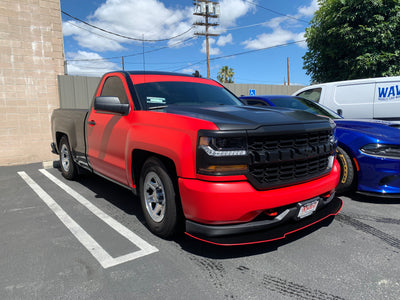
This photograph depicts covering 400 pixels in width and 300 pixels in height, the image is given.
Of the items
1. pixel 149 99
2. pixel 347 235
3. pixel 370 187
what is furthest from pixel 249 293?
pixel 370 187

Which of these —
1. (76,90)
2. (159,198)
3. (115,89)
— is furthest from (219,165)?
(76,90)

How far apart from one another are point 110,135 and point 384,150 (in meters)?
3.60

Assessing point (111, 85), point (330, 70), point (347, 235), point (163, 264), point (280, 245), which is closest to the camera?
point (163, 264)

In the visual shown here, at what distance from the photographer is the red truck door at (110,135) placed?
11.4ft

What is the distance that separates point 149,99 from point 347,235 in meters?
2.66

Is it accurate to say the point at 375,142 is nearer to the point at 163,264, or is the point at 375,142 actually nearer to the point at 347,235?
the point at 347,235

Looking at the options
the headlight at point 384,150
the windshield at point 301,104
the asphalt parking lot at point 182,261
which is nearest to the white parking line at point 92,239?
the asphalt parking lot at point 182,261

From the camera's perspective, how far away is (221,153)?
2334 millimetres

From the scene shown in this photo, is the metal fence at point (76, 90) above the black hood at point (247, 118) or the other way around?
above

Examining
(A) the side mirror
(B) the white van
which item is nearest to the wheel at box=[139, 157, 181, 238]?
(A) the side mirror

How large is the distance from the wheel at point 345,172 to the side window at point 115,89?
3080 mm

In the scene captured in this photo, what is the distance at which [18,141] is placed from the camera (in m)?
8.52

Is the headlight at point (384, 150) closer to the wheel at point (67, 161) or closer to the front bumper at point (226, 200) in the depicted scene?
the front bumper at point (226, 200)

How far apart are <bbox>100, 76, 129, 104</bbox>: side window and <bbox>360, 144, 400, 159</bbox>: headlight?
10.8 ft
